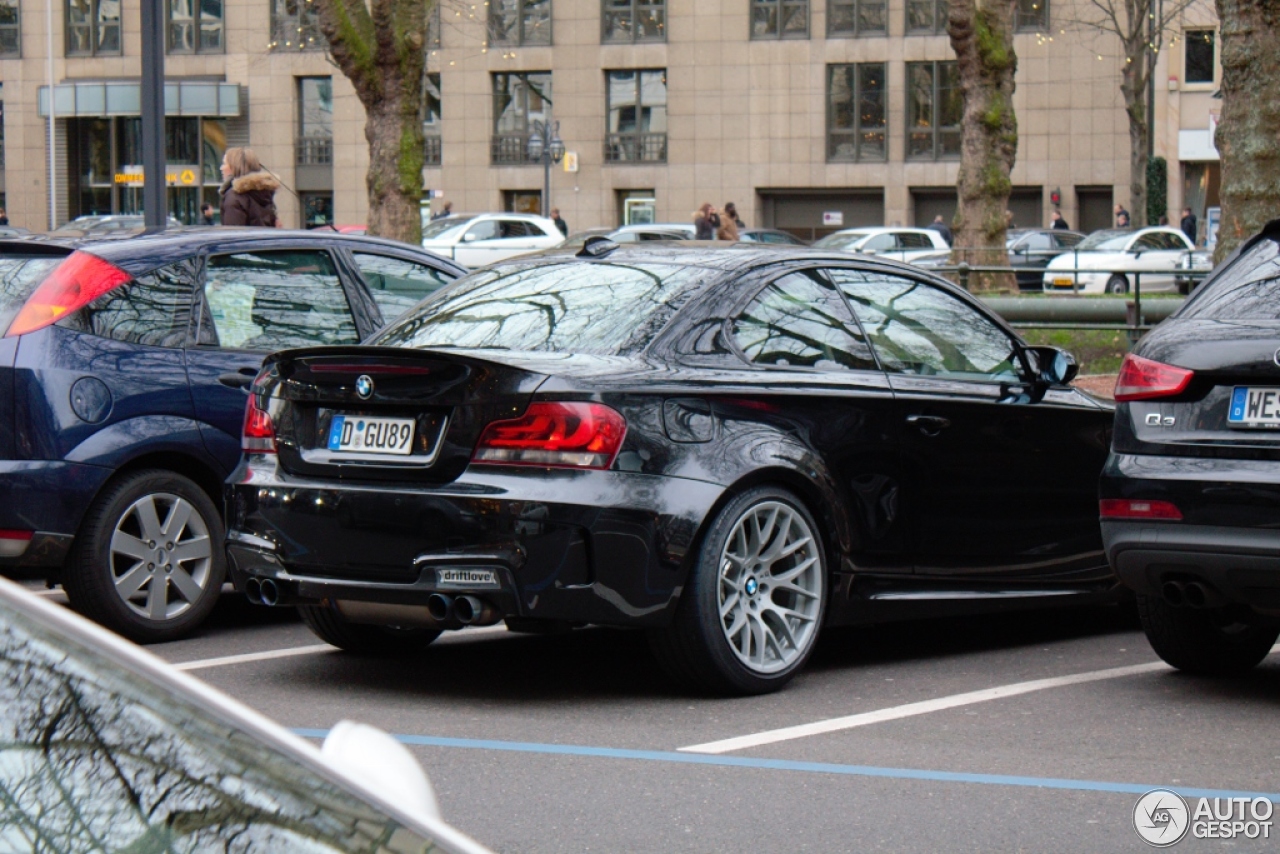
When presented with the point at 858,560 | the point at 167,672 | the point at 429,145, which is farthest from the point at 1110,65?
the point at 167,672

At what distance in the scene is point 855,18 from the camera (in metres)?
57.6

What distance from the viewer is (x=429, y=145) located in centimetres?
6116

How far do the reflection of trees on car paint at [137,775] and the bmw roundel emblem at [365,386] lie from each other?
4.17 metres

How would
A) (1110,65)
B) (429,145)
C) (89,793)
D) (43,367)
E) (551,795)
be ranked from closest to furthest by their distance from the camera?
(89,793) < (551,795) < (43,367) < (1110,65) < (429,145)

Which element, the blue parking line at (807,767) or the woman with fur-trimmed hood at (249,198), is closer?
the blue parking line at (807,767)

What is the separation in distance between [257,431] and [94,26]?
200 ft

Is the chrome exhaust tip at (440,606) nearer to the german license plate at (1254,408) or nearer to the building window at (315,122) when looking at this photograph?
the german license plate at (1254,408)

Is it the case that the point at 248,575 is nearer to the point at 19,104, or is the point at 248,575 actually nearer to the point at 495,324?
the point at 495,324

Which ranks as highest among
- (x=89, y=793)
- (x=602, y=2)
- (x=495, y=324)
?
(x=602, y=2)

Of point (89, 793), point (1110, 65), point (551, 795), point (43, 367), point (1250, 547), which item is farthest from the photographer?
point (1110, 65)

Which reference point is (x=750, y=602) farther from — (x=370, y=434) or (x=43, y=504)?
(x=43, y=504)

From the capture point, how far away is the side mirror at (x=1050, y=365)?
24.8ft

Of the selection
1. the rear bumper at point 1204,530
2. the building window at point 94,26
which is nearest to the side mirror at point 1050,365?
the rear bumper at point 1204,530

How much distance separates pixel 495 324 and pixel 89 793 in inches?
188
